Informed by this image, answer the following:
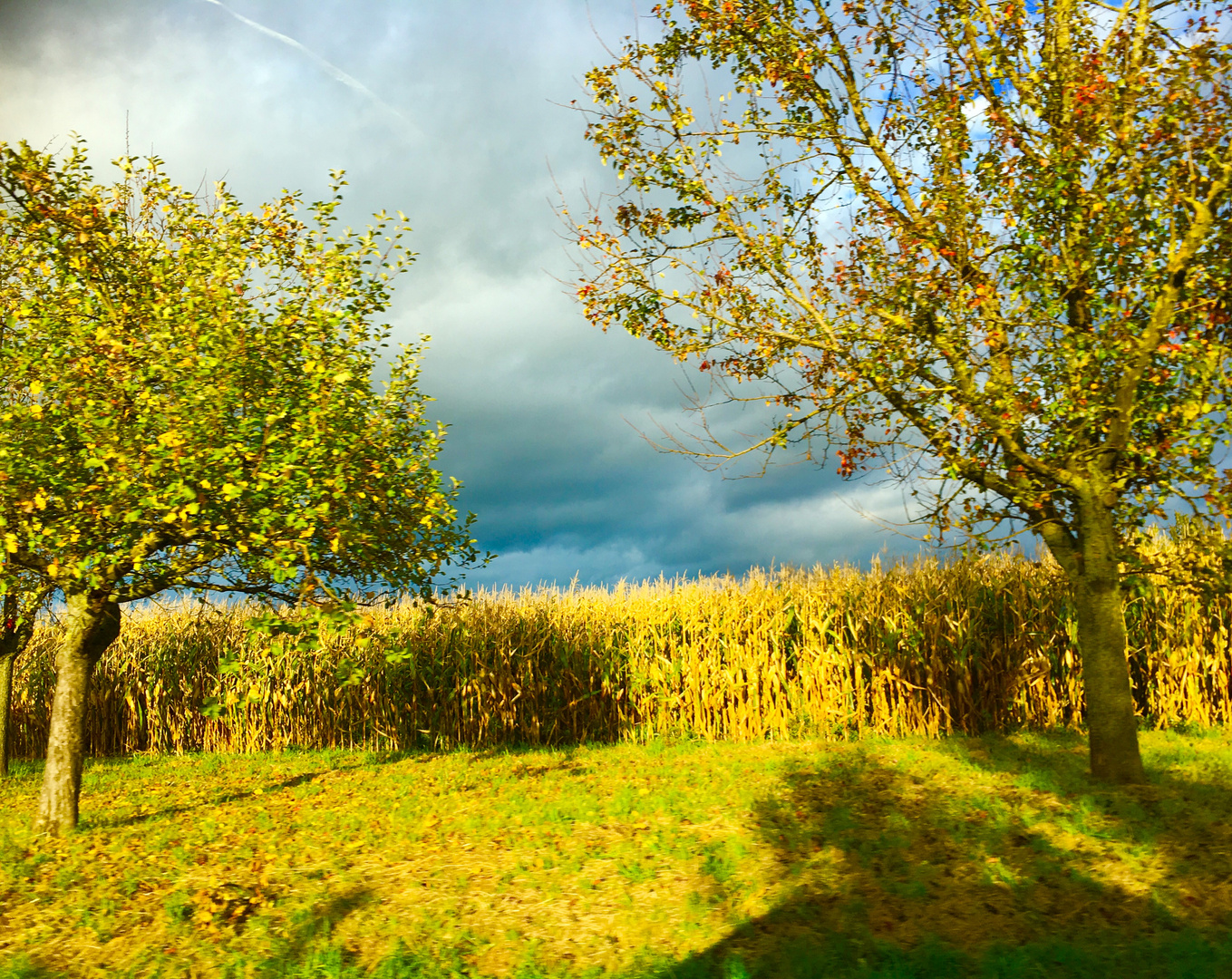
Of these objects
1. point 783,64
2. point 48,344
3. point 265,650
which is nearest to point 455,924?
point 265,650

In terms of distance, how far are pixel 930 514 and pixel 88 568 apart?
973 centimetres

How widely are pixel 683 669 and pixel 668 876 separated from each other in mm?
7622

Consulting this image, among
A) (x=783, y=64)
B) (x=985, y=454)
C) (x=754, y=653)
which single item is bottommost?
(x=754, y=653)

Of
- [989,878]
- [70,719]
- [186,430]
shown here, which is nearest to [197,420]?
[186,430]

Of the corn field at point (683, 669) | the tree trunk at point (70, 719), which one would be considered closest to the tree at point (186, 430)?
the tree trunk at point (70, 719)

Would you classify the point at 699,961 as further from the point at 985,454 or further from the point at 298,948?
the point at 985,454

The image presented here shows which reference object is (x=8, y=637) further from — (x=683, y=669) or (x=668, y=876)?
(x=668, y=876)

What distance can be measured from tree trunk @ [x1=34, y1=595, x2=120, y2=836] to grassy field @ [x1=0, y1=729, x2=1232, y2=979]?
15.3 inches

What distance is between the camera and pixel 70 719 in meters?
10.5

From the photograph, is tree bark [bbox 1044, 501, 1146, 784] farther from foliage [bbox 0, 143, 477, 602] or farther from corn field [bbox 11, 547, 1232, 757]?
foliage [bbox 0, 143, 477, 602]

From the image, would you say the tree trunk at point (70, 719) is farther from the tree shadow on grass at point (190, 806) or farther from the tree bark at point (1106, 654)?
the tree bark at point (1106, 654)

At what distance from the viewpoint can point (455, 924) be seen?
766cm

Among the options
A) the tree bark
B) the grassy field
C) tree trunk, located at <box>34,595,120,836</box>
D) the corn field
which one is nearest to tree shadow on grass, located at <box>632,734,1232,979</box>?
the grassy field

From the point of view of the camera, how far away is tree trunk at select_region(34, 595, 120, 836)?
10508 mm
